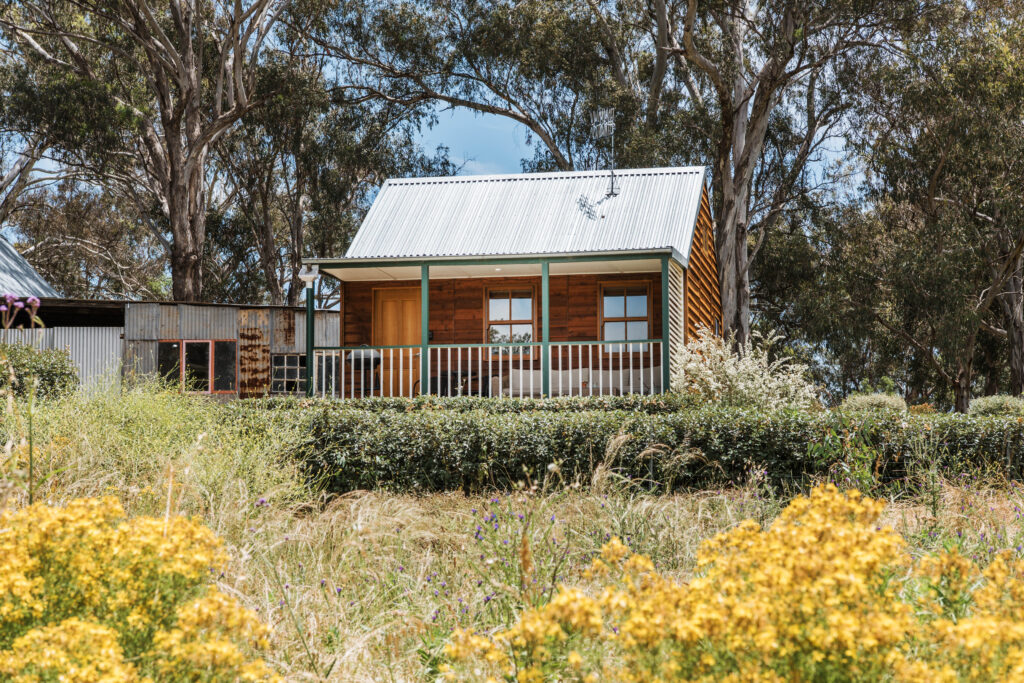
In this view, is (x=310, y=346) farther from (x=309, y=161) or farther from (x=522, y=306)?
(x=309, y=161)

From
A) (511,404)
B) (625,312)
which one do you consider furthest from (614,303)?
(511,404)

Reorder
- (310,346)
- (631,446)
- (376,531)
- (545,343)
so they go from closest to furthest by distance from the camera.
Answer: (376,531), (631,446), (545,343), (310,346)

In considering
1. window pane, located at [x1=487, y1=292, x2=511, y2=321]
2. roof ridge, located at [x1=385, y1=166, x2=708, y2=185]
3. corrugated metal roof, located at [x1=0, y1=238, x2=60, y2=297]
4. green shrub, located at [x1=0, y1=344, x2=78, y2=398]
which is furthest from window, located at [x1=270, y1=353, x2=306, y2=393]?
green shrub, located at [x1=0, y1=344, x2=78, y2=398]

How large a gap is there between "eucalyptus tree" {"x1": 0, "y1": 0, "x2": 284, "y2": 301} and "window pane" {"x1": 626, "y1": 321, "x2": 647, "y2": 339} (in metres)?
12.9

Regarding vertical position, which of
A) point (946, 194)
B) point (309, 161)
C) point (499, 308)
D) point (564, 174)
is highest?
point (309, 161)

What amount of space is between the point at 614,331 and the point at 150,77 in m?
15.8

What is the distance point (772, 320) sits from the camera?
29.9m

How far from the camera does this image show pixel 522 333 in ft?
53.9

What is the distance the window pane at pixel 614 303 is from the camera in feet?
52.7

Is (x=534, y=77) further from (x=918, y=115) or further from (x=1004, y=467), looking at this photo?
(x=1004, y=467)

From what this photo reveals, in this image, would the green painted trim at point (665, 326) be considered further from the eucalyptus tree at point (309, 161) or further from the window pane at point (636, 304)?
the eucalyptus tree at point (309, 161)

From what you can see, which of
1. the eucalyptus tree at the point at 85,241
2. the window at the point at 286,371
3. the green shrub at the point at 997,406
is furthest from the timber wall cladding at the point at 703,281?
the eucalyptus tree at the point at 85,241

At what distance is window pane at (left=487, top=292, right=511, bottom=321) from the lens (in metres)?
16.5

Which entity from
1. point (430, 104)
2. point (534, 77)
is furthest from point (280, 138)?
point (534, 77)
